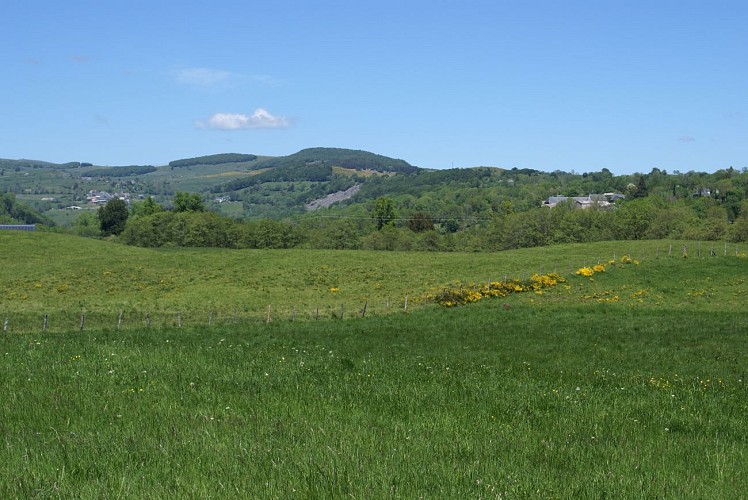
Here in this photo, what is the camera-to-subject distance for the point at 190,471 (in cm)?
715

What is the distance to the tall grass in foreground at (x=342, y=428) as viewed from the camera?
694cm

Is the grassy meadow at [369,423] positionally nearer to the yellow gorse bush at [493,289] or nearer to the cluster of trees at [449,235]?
the yellow gorse bush at [493,289]

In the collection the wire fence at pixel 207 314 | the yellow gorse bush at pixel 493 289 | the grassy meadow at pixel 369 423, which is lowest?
the wire fence at pixel 207 314

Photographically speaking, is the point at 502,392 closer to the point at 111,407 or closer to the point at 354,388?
the point at 354,388

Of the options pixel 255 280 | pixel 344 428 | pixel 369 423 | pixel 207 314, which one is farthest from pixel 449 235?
pixel 344 428

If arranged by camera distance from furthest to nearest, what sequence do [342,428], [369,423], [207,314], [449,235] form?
1. [449,235]
2. [207,314]
3. [369,423]
4. [342,428]

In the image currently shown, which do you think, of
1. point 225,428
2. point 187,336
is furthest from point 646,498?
point 187,336

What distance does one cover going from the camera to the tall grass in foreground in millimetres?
6941

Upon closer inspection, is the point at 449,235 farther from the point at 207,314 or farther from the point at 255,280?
the point at 207,314

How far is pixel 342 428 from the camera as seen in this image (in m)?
9.14

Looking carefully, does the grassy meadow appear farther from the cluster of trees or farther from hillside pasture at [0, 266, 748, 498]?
the cluster of trees

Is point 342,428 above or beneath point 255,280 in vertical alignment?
above

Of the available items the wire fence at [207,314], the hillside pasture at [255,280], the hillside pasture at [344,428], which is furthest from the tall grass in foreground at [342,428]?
the hillside pasture at [255,280]

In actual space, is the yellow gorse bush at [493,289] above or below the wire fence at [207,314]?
above
